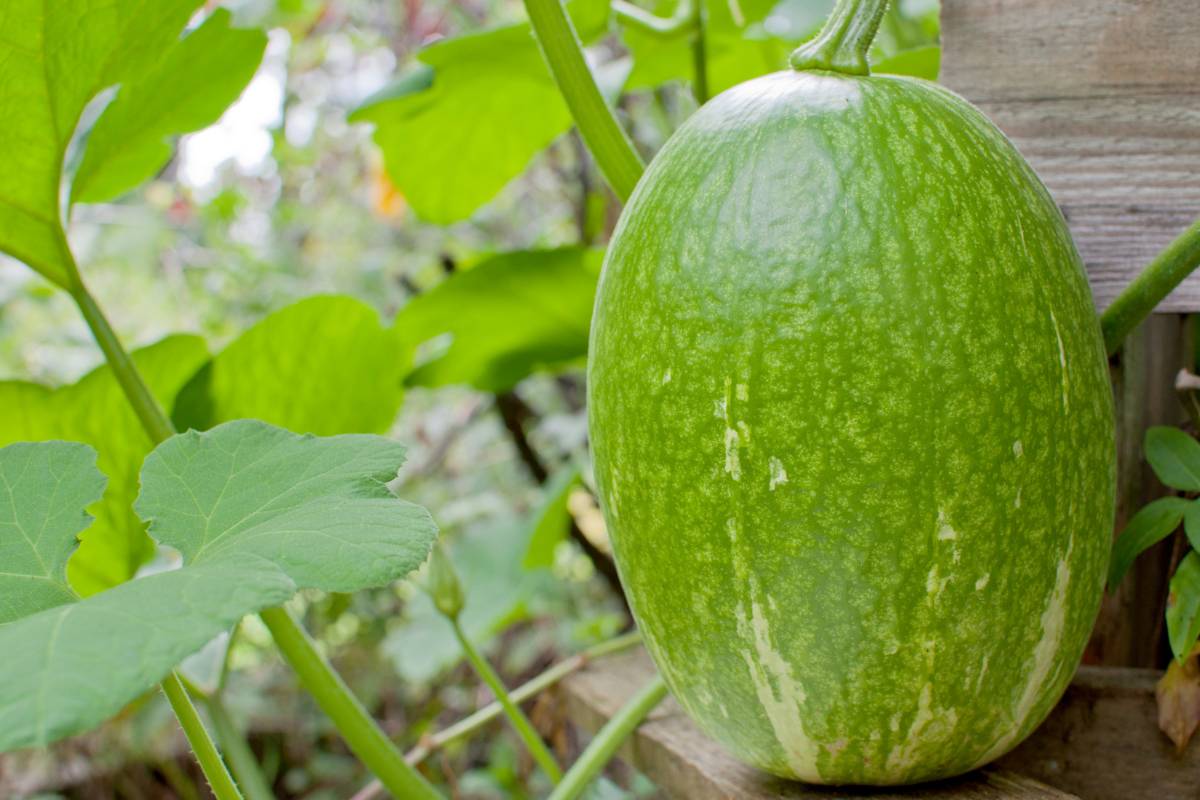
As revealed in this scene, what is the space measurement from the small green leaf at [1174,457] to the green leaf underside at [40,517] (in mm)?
617

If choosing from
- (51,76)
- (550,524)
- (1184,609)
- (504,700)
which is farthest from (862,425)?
(550,524)

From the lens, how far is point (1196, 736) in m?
0.74

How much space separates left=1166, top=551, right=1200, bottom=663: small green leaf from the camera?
637mm

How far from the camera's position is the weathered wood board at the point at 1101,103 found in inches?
30.4

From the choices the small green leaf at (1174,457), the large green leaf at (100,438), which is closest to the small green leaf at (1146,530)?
the small green leaf at (1174,457)

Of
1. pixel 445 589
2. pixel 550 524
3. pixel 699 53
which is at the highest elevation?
pixel 699 53

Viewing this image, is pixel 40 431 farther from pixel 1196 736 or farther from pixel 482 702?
pixel 482 702

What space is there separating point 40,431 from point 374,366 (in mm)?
310

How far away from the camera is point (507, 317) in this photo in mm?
1295

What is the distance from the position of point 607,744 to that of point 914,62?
68 centimetres

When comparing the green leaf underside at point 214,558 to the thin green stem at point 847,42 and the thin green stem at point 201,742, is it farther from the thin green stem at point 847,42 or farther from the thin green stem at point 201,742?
the thin green stem at point 847,42

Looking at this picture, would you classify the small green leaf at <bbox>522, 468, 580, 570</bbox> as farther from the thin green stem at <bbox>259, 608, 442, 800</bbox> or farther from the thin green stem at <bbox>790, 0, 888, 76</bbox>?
the thin green stem at <bbox>790, 0, 888, 76</bbox>

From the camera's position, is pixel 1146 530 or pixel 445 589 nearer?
pixel 1146 530

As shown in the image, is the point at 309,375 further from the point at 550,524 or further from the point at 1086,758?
the point at 1086,758
